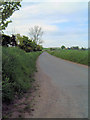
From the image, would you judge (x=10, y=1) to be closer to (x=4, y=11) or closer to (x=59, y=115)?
(x=4, y=11)

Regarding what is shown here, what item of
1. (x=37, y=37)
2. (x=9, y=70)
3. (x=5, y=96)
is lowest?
(x=5, y=96)

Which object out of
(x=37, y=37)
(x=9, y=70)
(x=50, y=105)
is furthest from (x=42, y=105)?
(x=37, y=37)

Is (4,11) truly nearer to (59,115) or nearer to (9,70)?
(9,70)

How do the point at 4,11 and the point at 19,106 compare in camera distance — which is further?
the point at 4,11

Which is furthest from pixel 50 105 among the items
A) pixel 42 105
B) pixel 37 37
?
pixel 37 37

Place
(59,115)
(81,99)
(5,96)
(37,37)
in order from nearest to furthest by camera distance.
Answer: (59,115) < (5,96) < (81,99) < (37,37)

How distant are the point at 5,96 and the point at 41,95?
169 centimetres

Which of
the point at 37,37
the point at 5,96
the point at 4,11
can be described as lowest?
the point at 5,96

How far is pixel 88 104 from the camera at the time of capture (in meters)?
4.78

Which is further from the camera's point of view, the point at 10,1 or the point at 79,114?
the point at 10,1

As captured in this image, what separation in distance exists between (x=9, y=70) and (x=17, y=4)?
2.42 meters

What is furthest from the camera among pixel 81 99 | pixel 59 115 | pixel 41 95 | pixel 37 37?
pixel 37 37

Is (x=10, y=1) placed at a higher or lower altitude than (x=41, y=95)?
higher

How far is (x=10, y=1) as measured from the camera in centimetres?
533
